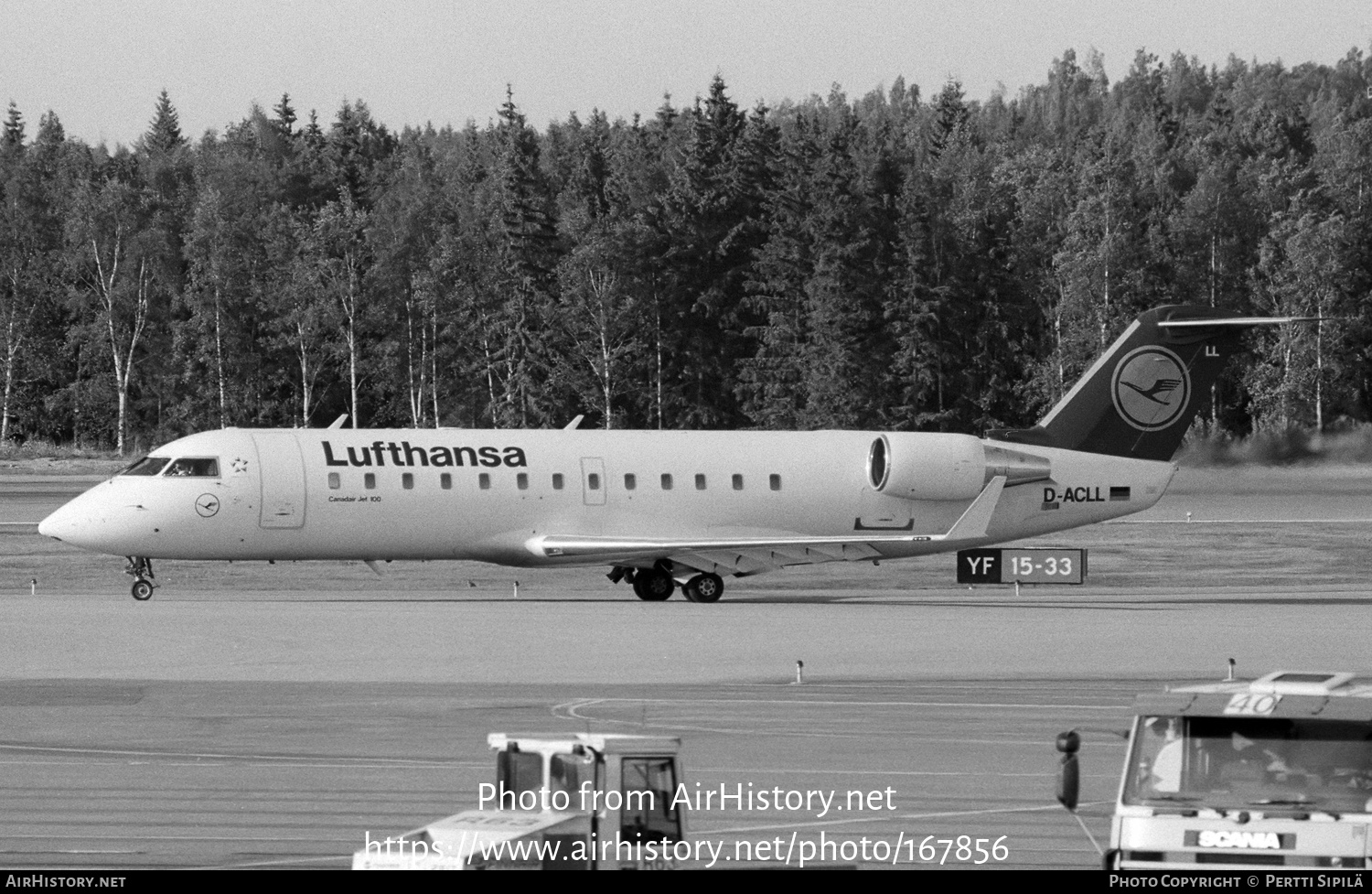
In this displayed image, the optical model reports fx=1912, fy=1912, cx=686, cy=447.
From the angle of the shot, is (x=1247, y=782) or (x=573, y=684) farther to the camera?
(x=573, y=684)

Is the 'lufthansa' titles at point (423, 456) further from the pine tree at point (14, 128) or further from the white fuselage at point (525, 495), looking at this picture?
the pine tree at point (14, 128)

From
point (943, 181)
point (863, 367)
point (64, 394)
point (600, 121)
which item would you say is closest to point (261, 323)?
point (64, 394)

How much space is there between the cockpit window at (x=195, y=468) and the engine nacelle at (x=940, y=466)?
13.5 metres

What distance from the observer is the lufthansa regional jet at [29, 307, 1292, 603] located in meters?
36.9

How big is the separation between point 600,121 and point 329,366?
46.1 meters

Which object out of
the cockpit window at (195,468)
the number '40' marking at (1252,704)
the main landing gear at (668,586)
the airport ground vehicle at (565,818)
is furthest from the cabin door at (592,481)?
the number '40' marking at (1252,704)

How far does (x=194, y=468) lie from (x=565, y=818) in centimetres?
2763

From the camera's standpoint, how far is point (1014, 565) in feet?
141

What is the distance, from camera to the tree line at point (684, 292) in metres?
89.9

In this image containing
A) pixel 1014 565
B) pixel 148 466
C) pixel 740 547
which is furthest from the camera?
pixel 1014 565

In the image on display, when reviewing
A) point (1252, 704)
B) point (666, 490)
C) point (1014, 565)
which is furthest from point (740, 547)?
point (1252, 704)

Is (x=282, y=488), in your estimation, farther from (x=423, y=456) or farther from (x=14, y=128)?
(x=14, y=128)

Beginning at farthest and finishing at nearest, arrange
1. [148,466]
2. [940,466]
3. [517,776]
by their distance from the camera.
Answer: [940,466] < [148,466] < [517,776]

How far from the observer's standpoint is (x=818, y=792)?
1727 cm
